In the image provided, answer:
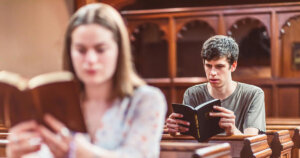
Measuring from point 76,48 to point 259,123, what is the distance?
220 centimetres

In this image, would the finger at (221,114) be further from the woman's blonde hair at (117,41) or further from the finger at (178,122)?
the woman's blonde hair at (117,41)

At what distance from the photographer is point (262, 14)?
674cm

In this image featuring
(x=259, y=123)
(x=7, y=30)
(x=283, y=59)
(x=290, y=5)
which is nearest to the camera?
(x=259, y=123)

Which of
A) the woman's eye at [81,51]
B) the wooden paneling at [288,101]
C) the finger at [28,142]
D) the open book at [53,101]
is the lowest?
the wooden paneling at [288,101]

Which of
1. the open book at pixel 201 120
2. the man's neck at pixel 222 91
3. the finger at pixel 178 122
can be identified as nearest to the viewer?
the open book at pixel 201 120

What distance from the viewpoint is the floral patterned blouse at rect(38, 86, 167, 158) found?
A: 1331 mm

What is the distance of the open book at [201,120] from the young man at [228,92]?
436 mm

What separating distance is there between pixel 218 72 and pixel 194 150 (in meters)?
1.46

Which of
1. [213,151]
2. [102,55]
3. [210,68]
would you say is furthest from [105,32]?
[210,68]

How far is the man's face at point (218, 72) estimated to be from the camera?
3309 mm

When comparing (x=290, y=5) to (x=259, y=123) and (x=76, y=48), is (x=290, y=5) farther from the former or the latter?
(x=76, y=48)

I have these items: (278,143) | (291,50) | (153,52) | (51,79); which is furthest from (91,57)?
(153,52)

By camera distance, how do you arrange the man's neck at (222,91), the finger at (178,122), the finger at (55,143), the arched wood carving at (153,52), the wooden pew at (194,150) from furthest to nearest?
the arched wood carving at (153,52) < the man's neck at (222,91) < the finger at (178,122) < the wooden pew at (194,150) < the finger at (55,143)

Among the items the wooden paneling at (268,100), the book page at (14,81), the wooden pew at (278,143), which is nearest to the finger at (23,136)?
the book page at (14,81)
